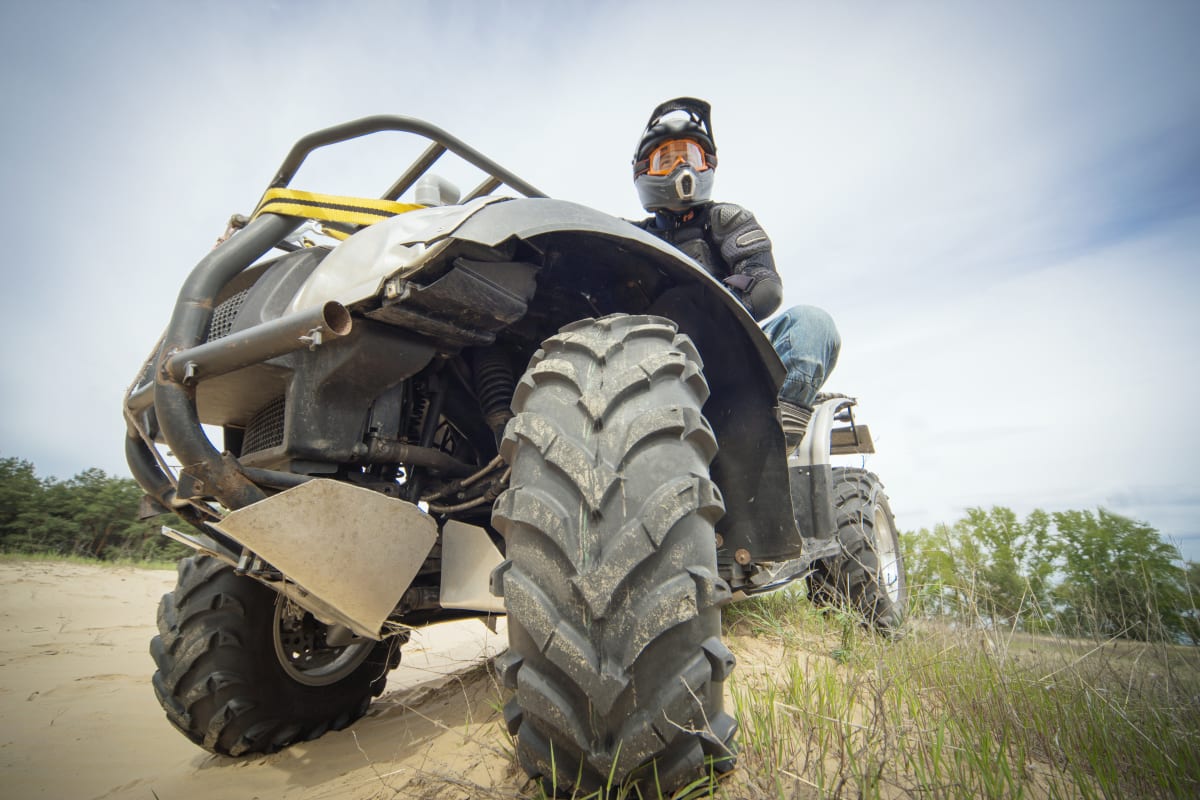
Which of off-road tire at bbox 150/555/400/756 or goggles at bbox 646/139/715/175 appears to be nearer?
off-road tire at bbox 150/555/400/756

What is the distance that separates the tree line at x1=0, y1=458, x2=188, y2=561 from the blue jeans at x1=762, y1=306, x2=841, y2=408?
52.3 ft

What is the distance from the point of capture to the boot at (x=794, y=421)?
7.46 ft

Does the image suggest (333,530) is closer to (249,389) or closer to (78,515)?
(249,389)

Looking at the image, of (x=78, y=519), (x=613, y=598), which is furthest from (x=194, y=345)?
(x=78, y=519)

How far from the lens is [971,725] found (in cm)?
147

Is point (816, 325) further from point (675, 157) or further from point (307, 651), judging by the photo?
point (307, 651)

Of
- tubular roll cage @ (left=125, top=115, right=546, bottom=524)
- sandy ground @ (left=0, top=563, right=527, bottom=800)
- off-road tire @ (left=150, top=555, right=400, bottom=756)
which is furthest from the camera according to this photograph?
off-road tire @ (left=150, top=555, right=400, bottom=756)

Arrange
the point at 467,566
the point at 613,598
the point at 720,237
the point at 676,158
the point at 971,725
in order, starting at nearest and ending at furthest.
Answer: the point at 613,598 → the point at 971,725 → the point at 467,566 → the point at 720,237 → the point at 676,158

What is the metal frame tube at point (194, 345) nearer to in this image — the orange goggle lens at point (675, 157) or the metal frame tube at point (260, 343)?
the metal frame tube at point (260, 343)

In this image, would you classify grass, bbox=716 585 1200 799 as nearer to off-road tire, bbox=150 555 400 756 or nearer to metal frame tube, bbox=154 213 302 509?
metal frame tube, bbox=154 213 302 509

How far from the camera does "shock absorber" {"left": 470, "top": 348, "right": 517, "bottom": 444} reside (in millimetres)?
1779

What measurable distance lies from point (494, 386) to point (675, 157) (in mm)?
1862

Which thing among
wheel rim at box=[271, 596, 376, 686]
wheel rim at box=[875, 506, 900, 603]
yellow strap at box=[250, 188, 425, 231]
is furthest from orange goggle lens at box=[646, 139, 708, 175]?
wheel rim at box=[271, 596, 376, 686]

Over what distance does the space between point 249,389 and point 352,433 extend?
357mm
